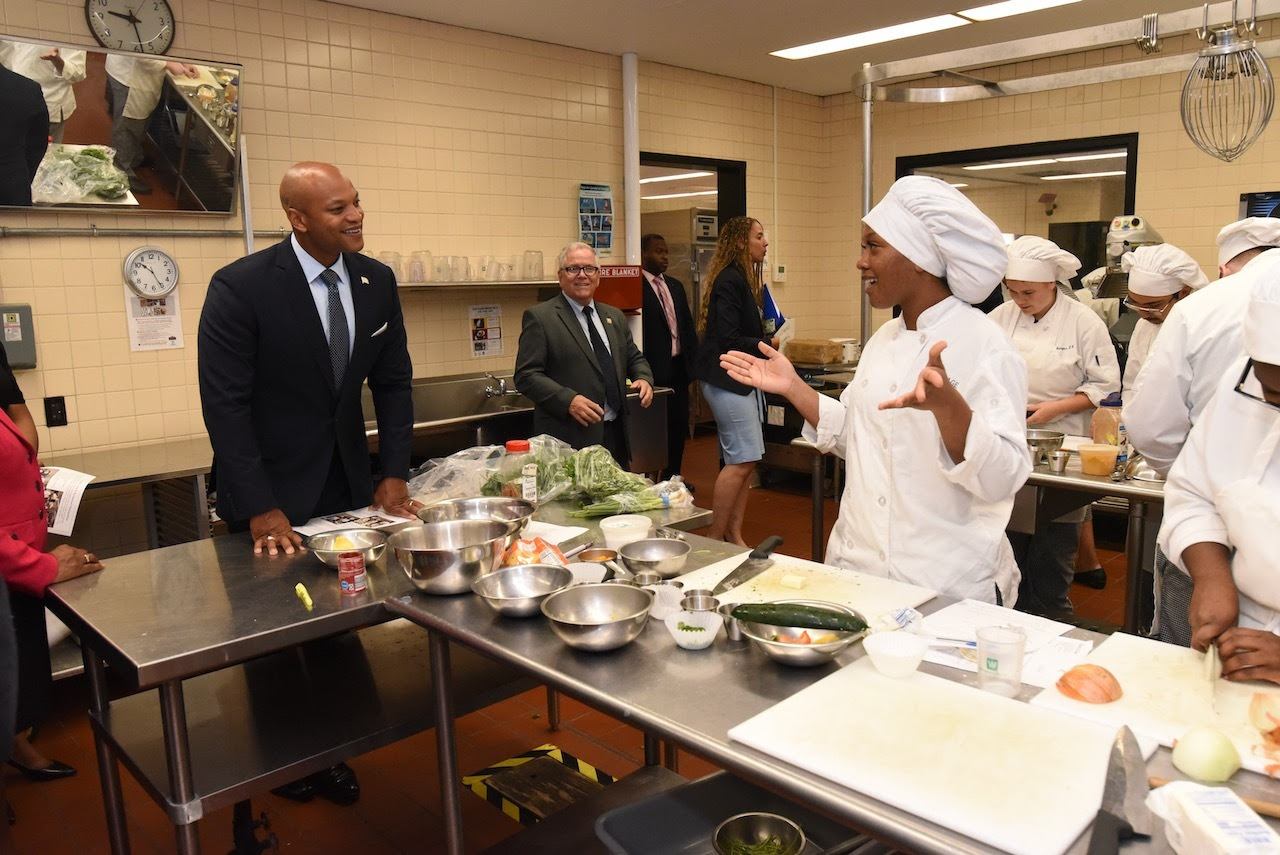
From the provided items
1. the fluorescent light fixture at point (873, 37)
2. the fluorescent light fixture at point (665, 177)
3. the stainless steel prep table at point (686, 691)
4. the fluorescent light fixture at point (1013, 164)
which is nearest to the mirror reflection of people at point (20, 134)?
the stainless steel prep table at point (686, 691)

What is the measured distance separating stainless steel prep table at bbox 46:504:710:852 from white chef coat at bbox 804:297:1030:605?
73cm

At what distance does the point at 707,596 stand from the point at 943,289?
3.06 ft

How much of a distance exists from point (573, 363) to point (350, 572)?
8.26ft

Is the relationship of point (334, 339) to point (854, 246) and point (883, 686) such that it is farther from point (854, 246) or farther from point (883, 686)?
point (854, 246)

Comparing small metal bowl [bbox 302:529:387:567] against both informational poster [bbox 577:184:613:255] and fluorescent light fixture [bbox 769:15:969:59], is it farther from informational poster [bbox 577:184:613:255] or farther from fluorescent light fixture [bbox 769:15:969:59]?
fluorescent light fixture [bbox 769:15:969:59]

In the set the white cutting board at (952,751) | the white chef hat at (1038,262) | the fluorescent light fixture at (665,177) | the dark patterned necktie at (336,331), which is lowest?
the white cutting board at (952,751)

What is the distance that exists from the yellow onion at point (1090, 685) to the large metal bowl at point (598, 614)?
74 centimetres

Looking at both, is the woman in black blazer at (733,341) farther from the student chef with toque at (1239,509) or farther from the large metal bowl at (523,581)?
the student chef with toque at (1239,509)

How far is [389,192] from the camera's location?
5.70 metres

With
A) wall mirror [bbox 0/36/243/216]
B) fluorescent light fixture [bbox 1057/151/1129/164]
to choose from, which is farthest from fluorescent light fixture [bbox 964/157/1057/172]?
wall mirror [bbox 0/36/243/216]

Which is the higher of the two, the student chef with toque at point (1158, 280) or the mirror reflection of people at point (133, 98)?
the mirror reflection of people at point (133, 98)

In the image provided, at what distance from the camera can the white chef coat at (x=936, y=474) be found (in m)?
2.09

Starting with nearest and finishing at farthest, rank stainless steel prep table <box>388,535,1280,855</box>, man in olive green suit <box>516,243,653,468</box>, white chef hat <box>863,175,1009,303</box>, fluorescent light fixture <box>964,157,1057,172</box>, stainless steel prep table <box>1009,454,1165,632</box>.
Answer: stainless steel prep table <box>388,535,1280,855</box>
white chef hat <box>863,175,1009,303</box>
stainless steel prep table <box>1009,454,1165,632</box>
man in olive green suit <box>516,243,653,468</box>
fluorescent light fixture <box>964,157,1057,172</box>

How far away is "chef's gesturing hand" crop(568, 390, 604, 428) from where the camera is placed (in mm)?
4273
